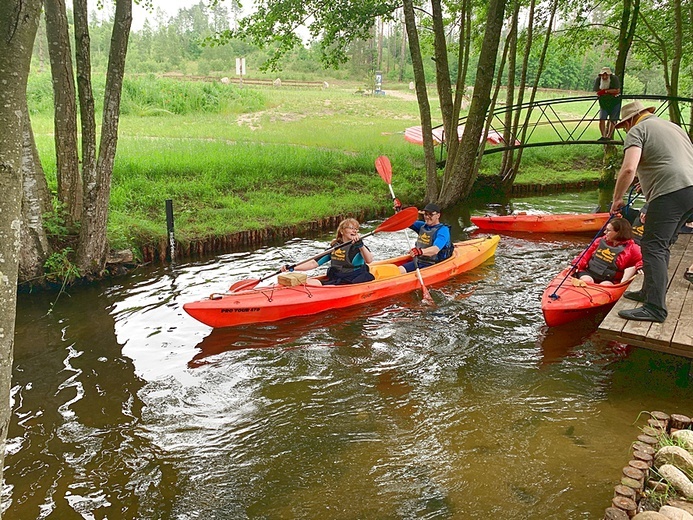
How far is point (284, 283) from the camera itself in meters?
6.82

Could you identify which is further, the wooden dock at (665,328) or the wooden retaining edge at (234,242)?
the wooden retaining edge at (234,242)

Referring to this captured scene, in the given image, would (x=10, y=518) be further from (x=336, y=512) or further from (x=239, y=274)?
(x=239, y=274)

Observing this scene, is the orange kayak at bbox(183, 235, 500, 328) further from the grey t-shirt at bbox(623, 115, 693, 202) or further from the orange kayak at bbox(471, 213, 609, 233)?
the grey t-shirt at bbox(623, 115, 693, 202)

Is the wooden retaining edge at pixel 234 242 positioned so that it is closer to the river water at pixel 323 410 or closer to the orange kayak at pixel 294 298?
the river water at pixel 323 410

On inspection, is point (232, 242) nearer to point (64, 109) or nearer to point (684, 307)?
point (64, 109)

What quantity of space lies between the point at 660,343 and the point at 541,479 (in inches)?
62.8

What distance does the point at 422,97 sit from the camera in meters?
11.5

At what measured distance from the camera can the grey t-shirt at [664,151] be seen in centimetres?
458

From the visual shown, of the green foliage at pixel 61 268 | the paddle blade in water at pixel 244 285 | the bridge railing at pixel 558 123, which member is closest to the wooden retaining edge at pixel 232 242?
the green foliage at pixel 61 268

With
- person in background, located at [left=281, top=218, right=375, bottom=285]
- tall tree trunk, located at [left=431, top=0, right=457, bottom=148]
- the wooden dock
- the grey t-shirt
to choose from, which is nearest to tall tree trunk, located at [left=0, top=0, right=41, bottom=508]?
the grey t-shirt

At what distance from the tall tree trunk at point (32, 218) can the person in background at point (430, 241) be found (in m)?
4.70

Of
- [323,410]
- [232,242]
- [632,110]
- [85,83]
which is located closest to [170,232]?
[232,242]

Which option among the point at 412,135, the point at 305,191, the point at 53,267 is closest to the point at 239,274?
the point at 53,267

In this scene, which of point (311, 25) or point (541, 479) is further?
point (311, 25)
